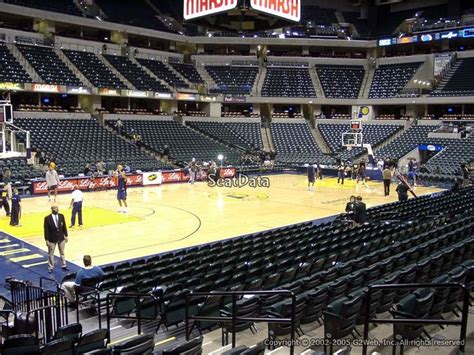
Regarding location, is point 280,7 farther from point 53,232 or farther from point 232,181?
point 232,181

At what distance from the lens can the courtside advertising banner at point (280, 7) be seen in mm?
8790

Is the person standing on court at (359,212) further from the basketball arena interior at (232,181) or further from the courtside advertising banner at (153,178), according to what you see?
the courtside advertising banner at (153,178)

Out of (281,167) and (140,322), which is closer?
(140,322)

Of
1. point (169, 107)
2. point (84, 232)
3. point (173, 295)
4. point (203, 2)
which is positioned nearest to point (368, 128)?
point (169, 107)

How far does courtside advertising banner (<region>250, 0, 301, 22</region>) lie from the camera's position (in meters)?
8.79

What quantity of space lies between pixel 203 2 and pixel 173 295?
5715 millimetres

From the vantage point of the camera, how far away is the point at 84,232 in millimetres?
15359

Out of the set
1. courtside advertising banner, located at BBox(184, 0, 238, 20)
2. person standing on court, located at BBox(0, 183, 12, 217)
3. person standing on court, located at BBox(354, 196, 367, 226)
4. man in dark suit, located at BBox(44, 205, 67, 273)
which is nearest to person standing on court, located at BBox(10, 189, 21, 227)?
person standing on court, located at BBox(0, 183, 12, 217)

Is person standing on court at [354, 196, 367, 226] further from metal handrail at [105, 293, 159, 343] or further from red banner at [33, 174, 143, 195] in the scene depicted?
red banner at [33, 174, 143, 195]

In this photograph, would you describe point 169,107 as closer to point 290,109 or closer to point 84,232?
point 290,109

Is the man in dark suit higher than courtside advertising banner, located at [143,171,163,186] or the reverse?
higher

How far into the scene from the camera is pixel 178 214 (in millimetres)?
18828

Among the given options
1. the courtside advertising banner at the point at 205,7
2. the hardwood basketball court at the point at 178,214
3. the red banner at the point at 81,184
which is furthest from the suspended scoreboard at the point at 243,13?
the red banner at the point at 81,184

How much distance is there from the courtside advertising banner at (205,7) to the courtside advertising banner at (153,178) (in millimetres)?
18608
